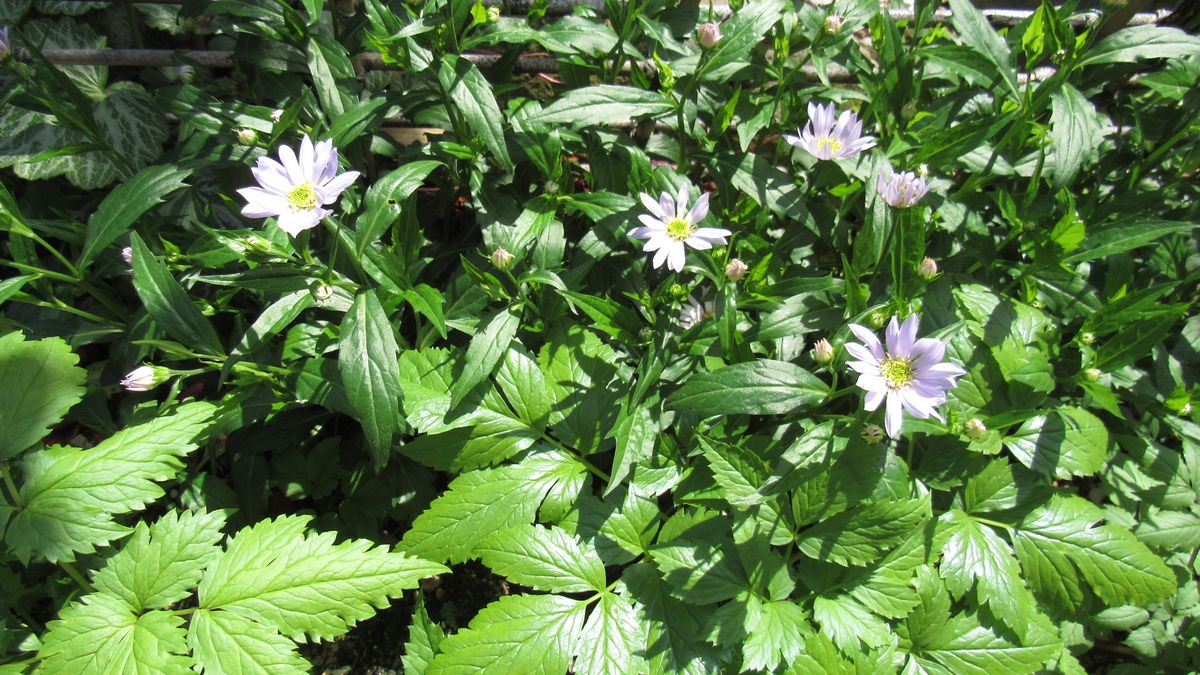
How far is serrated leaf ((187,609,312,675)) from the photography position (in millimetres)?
1773

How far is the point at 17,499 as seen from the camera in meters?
1.90

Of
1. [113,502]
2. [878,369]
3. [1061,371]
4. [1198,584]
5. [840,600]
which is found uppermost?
[878,369]

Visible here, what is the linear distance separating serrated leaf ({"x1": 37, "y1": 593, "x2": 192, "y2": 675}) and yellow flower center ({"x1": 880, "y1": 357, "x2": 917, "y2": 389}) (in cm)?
185

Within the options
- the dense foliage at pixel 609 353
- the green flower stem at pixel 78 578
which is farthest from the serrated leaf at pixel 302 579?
the green flower stem at pixel 78 578

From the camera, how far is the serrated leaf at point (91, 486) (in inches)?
72.3

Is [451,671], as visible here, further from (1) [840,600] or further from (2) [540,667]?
(1) [840,600]

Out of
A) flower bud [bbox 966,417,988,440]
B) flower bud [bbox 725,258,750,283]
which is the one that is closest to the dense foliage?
flower bud [bbox 966,417,988,440]

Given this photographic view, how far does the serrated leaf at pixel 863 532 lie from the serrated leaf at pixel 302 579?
3.50 ft

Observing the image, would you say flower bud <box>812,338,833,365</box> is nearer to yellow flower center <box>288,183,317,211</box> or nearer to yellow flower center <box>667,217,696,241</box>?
yellow flower center <box>667,217,696,241</box>

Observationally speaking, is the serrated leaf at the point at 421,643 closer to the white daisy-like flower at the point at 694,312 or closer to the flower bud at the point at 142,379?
the flower bud at the point at 142,379

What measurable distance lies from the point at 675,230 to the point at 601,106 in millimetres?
496

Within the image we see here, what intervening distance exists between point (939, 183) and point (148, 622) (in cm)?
277

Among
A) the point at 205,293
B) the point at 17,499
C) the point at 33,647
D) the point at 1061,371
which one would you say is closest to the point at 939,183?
the point at 1061,371

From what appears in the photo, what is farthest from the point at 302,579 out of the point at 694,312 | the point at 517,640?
the point at 694,312
